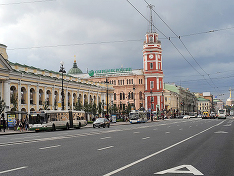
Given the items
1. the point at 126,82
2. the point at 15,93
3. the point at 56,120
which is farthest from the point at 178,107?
the point at 56,120

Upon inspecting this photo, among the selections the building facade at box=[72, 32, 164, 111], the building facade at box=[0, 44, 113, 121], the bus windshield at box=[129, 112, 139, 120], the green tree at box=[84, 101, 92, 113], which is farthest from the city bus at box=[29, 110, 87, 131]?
the building facade at box=[72, 32, 164, 111]

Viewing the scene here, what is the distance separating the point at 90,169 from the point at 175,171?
245 centimetres

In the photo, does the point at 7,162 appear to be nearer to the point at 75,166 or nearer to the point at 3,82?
the point at 75,166

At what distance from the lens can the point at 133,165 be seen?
10.4 meters

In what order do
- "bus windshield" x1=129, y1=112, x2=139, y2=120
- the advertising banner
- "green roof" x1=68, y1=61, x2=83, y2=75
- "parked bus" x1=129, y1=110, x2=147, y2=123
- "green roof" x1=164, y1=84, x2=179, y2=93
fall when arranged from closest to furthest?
the advertising banner → "parked bus" x1=129, y1=110, x2=147, y2=123 → "bus windshield" x1=129, y1=112, x2=139, y2=120 → "green roof" x1=68, y1=61, x2=83, y2=75 → "green roof" x1=164, y1=84, x2=179, y2=93

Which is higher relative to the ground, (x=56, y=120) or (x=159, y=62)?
(x=159, y=62)

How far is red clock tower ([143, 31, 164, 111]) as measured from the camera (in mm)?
117000

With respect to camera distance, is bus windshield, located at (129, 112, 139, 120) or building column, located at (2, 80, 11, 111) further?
bus windshield, located at (129, 112, 139, 120)

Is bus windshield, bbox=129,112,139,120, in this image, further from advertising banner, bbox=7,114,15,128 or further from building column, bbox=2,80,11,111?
advertising banner, bbox=7,114,15,128

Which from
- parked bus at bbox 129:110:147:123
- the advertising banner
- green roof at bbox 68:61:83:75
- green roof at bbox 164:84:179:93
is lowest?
parked bus at bbox 129:110:147:123

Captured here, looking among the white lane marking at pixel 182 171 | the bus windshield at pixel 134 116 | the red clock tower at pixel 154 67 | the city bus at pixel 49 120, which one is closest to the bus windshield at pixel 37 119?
the city bus at pixel 49 120

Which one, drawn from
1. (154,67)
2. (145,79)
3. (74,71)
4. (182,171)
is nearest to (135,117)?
(154,67)

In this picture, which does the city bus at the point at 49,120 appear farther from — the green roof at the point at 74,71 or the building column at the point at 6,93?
the green roof at the point at 74,71

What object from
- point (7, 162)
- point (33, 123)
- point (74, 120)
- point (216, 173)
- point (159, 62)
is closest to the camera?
point (216, 173)
